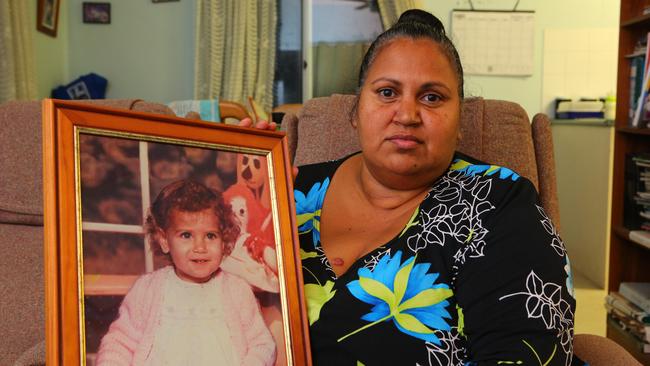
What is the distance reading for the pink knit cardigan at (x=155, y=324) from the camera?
2.43 feet

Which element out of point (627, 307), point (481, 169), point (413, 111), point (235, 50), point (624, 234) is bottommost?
point (627, 307)

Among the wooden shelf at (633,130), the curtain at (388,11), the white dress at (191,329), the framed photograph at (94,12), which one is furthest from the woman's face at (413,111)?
the framed photograph at (94,12)

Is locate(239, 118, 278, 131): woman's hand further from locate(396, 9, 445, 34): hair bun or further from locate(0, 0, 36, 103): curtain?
locate(0, 0, 36, 103): curtain

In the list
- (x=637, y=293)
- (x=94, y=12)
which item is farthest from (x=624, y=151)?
(x=94, y=12)

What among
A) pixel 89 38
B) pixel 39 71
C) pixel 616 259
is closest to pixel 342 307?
pixel 616 259

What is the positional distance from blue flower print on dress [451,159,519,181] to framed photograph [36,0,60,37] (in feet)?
11.2

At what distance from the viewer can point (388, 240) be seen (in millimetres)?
1067

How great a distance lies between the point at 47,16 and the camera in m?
3.88

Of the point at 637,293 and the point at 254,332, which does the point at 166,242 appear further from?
the point at 637,293

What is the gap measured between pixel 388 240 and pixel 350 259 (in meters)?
0.07

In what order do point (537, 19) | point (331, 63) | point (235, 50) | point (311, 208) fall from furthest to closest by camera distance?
point (331, 63) → point (537, 19) → point (235, 50) → point (311, 208)

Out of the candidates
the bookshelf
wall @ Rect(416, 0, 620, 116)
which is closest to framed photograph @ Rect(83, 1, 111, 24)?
wall @ Rect(416, 0, 620, 116)

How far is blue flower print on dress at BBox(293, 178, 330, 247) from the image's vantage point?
118 cm

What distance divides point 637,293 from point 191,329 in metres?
2.16
